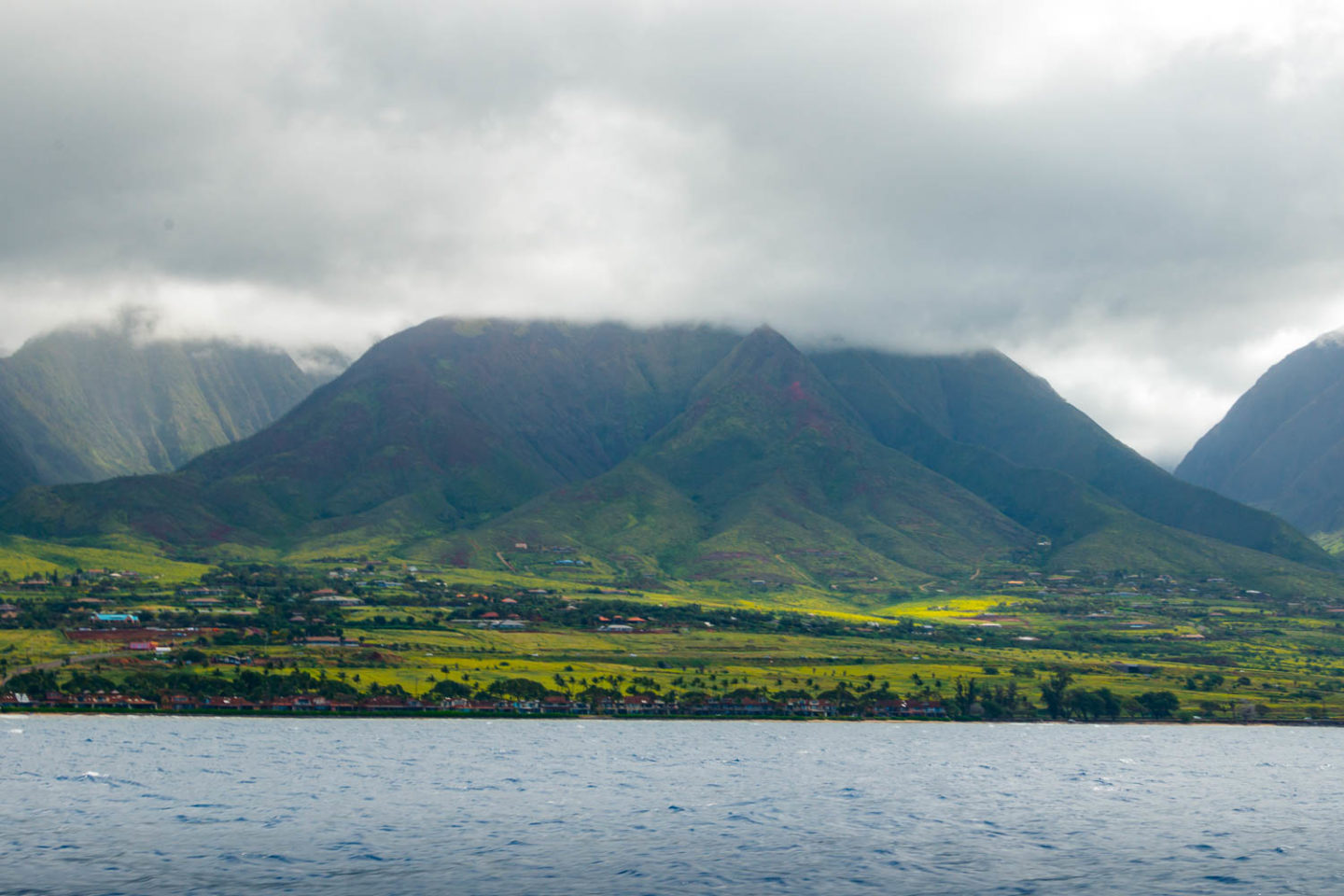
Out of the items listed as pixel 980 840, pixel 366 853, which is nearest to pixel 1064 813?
pixel 980 840

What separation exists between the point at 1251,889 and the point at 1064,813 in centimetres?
4587

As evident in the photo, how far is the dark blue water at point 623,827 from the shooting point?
94.6 meters

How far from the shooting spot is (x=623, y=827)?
12138 centimetres

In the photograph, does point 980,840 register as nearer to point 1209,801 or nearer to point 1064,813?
point 1064,813

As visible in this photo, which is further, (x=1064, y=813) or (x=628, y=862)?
(x=1064, y=813)

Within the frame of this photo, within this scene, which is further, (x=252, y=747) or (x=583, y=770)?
(x=252, y=747)

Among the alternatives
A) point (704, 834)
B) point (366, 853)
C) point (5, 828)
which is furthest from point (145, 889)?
point (704, 834)

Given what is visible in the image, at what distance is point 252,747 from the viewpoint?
196 meters

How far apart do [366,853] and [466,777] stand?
199 feet

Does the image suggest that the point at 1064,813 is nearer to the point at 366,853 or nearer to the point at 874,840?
the point at 874,840

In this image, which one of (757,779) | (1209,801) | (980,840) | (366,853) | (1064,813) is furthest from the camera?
(757,779)

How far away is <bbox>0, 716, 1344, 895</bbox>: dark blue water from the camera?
94.6 m

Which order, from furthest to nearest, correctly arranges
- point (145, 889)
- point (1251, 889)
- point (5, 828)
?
point (5, 828) < point (1251, 889) < point (145, 889)

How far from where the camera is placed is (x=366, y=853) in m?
103
